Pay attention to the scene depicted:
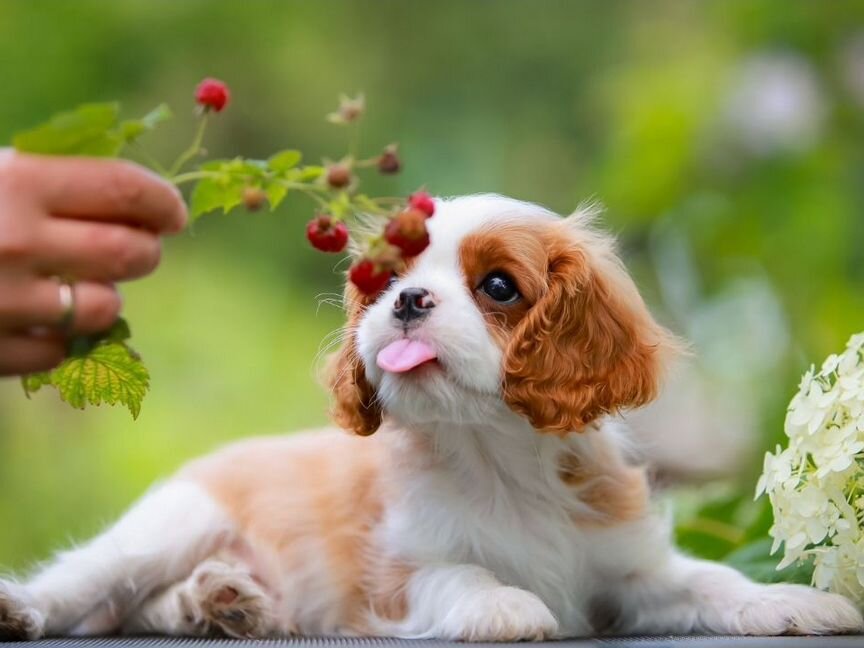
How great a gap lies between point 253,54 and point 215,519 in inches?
173

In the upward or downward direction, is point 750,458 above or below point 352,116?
below

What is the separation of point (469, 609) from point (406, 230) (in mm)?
705

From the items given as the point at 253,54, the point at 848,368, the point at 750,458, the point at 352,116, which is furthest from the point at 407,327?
the point at 253,54

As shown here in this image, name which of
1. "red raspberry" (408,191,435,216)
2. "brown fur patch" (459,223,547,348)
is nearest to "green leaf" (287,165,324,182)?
"red raspberry" (408,191,435,216)

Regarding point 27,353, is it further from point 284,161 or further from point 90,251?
point 284,161

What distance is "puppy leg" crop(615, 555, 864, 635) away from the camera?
6.63ft

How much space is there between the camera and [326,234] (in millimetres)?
1613

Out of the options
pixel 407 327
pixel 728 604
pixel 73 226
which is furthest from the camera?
pixel 728 604

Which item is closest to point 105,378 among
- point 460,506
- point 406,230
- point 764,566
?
point 406,230

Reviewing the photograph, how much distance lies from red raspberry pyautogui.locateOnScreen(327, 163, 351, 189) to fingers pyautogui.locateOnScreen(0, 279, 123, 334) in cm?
30

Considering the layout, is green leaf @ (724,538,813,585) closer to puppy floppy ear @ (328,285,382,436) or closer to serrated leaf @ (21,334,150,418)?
puppy floppy ear @ (328,285,382,436)

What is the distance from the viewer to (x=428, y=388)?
6.31ft

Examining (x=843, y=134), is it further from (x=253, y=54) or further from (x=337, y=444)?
(x=337, y=444)

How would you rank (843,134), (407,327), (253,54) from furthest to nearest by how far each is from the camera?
(253,54)
(843,134)
(407,327)
